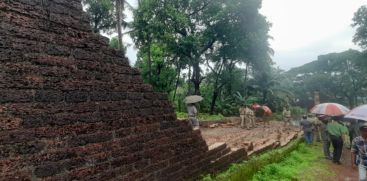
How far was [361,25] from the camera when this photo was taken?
36.6 metres

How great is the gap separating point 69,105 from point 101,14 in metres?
25.7

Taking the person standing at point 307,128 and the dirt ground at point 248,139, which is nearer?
the dirt ground at point 248,139

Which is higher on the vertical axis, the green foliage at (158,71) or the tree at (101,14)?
the tree at (101,14)

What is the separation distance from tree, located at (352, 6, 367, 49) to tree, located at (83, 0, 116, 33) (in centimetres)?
2378

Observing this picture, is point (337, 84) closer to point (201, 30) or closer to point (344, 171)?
point (201, 30)

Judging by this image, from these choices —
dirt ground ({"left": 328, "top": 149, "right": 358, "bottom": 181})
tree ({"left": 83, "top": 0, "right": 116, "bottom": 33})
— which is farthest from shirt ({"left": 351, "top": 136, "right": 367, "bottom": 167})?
tree ({"left": 83, "top": 0, "right": 116, "bottom": 33})

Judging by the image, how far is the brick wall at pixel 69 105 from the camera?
144 inches

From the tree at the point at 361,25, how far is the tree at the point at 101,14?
23.8 m

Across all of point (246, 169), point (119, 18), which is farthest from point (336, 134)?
point (119, 18)

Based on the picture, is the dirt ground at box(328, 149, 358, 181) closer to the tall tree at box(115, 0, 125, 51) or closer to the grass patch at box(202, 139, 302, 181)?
the grass patch at box(202, 139, 302, 181)

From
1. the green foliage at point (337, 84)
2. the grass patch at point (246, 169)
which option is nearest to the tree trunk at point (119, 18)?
the grass patch at point (246, 169)

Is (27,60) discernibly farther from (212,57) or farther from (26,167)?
(212,57)

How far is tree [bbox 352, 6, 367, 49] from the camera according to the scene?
36.1 meters

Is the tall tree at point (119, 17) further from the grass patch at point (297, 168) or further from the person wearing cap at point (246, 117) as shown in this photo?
the grass patch at point (297, 168)
